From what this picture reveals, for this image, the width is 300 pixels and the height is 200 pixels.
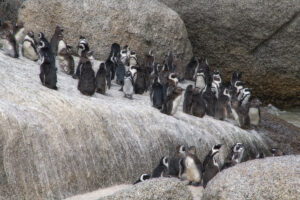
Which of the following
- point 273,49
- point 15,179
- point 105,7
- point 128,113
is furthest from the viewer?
point 273,49

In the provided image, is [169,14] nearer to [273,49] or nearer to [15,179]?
[273,49]

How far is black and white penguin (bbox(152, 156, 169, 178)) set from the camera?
33.1 ft

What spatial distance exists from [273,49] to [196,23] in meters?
2.45

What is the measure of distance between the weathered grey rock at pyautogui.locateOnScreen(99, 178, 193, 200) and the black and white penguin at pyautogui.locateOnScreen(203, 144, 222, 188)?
267 cm

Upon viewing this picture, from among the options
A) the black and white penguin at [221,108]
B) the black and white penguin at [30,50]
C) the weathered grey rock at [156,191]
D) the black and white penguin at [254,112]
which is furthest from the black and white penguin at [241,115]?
the weathered grey rock at [156,191]

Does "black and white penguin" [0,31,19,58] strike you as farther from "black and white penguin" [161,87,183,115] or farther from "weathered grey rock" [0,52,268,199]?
"black and white penguin" [161,87,183,115]

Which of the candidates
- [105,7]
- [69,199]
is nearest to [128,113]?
[69,199]

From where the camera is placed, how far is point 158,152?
36.2 ft

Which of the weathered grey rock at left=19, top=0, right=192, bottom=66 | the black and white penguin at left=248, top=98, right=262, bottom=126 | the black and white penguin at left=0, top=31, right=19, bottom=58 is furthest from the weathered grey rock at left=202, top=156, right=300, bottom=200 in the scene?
the weathered grey rock at left=19, top=0, right=192, bottom=66

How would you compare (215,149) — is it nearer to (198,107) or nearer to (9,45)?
(198,107)

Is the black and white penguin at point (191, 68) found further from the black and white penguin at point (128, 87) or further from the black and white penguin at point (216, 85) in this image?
the black and white penguin at point (128, 87)

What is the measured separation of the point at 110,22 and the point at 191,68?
8.60 ft

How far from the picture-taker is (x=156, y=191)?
290 inches

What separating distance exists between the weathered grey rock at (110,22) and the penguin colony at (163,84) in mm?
638
